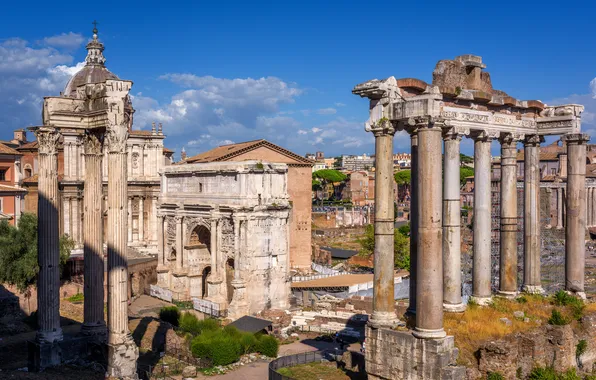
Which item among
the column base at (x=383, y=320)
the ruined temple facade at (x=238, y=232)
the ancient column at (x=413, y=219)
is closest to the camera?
the column base at (x=383, y=320)

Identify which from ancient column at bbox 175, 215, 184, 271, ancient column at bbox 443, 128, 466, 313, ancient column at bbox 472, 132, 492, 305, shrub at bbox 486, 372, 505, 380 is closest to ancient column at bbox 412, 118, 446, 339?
shrub at bbox 486, 372, 505, 380

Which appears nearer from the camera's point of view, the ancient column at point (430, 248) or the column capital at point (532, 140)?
the ancient column at point (430, 248)

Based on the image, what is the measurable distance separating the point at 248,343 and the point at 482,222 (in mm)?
10529

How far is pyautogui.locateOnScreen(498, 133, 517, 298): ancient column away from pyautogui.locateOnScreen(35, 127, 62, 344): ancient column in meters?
11.2

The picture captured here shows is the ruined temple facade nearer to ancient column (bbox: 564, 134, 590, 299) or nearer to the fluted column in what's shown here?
the fluted column

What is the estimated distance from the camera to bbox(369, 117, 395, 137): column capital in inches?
502

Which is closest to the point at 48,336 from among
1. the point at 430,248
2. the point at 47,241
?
the point at 47,241

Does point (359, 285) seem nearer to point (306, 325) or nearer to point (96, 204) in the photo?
point (306, 325)

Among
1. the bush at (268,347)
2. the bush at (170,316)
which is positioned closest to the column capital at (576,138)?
the bush at (268,347)

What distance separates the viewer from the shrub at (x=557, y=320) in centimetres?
1370

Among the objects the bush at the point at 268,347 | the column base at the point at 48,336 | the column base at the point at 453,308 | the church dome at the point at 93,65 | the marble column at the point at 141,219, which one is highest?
the church dome at the point at 93,65

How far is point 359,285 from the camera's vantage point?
3369cm

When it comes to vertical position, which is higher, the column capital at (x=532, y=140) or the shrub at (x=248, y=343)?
the column capital at (x=532, y=140)

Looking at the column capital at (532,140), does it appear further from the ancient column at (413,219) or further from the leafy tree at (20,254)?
the leafy tree at (20,254)
